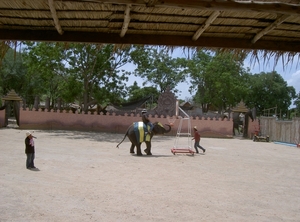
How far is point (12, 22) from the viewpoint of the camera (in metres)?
3.62

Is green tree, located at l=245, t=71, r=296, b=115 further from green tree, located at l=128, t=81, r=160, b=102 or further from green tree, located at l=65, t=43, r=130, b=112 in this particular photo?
green tree, located at l=65, t=43, r=130, b=112

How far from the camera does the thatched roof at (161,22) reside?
2916 millimetres

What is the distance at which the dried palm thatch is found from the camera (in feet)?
9.59

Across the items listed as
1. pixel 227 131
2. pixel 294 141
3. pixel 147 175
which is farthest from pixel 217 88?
pixel 147 175

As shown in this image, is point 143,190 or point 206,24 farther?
point 143,190

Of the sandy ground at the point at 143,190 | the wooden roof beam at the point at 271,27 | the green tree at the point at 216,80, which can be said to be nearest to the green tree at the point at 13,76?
the green tree at the point at 216,80

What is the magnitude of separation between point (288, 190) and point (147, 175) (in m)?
3.54

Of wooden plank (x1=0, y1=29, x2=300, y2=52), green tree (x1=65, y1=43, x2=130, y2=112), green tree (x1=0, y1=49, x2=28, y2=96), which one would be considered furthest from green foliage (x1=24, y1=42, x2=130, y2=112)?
wooden plank (x1=0, y1=29, x2=300, y2=52)

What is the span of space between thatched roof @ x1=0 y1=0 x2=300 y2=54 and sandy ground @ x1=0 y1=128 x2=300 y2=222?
2912mm

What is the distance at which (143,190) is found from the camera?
24.0 feet

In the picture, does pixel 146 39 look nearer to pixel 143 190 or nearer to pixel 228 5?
pixel 228 5

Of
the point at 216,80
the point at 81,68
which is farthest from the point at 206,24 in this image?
the point at 216,80

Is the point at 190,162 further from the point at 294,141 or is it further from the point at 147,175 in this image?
the point at 294,141

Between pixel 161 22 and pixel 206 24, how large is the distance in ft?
1.56
